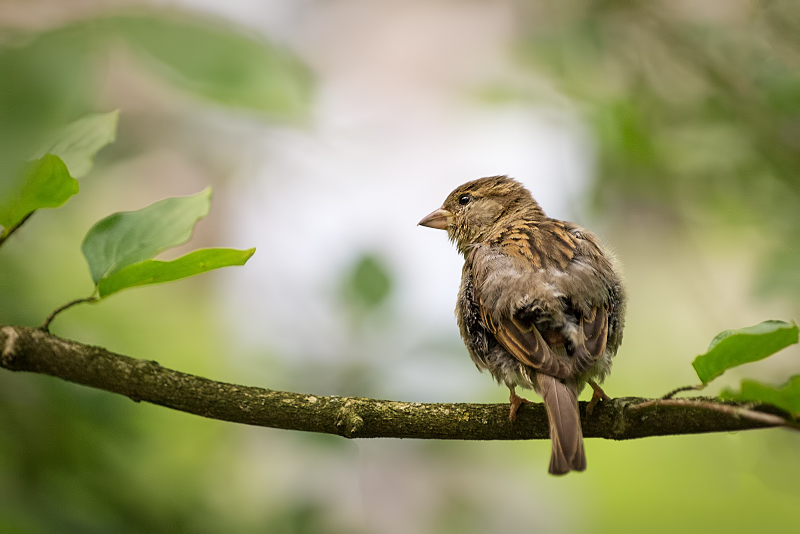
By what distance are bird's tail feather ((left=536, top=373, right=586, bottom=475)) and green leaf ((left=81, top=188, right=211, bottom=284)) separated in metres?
1.38

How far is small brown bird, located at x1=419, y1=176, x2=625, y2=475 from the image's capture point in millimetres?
2615

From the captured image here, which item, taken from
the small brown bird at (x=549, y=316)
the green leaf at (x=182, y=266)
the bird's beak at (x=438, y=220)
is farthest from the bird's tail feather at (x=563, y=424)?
the bird's beak at (x=438, y=220)

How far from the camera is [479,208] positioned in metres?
4.76

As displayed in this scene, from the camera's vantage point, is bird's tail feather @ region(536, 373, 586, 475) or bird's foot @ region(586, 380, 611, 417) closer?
bird's tail feather @ region(536, 373, 586, 475)

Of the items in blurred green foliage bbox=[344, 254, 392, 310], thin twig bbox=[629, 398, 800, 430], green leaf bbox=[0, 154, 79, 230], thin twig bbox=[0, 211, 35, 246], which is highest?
blurred green foliage bbox=[344, 254, 392, 310]

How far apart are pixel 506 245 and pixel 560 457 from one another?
1.45m

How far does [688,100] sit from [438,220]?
1720mm

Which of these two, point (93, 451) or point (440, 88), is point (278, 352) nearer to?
point (93, 451)

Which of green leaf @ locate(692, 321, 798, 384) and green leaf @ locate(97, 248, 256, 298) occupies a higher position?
green leaf @ locate(97, 248, 256, 298)

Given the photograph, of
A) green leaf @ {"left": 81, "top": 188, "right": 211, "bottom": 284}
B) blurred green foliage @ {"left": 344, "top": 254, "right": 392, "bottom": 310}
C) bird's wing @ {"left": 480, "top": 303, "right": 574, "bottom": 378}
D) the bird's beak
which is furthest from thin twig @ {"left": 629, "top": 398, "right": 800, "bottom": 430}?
the bird's beak

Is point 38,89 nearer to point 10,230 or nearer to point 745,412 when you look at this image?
point 10,230

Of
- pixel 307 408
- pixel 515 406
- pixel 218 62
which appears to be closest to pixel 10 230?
pixel 218 62

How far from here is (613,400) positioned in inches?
93.6

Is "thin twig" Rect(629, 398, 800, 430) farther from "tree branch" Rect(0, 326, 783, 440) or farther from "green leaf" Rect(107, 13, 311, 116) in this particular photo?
"green leaf" Rect(107, 13, 311, 116)
